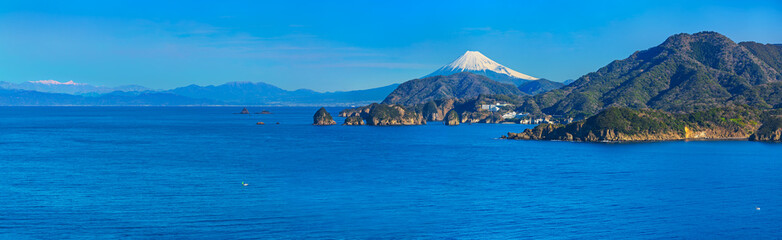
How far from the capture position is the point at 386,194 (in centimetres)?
5612

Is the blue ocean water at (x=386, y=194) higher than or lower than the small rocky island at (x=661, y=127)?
lower

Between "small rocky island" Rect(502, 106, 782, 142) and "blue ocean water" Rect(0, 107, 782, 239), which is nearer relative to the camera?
"blue ocean water" Rect(0, 107, 782, 239)

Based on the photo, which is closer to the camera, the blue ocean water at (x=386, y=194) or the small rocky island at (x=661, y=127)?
the blue ocean water at (x=386, y=194)

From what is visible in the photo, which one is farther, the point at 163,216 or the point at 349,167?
the point at 349,167

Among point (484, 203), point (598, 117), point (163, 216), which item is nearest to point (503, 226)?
point (484, 203)

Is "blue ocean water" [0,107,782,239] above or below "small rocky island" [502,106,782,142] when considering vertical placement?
below

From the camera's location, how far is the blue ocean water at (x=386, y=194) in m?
42.8

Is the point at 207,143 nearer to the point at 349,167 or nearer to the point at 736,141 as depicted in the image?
the point at 349,167

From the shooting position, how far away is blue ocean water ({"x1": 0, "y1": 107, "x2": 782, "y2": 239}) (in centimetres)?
4281

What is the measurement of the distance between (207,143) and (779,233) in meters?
92.2

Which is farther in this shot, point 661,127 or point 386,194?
point 661,127

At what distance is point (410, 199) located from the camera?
5369 centimetres

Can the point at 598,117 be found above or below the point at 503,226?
above

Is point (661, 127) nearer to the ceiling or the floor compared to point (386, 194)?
nearer to the ceiling
